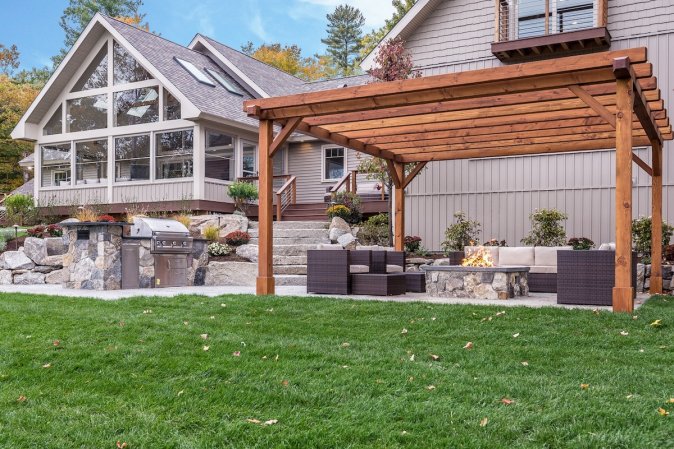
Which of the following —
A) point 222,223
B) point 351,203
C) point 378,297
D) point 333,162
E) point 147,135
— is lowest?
point 378,297

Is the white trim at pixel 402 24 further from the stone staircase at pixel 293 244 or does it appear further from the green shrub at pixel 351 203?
the stone staircase at pixel 293 244

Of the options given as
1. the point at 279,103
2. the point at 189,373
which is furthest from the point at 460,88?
the point at 189,373

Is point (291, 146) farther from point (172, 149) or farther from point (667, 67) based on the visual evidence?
point (667, 67)

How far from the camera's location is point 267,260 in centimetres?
892

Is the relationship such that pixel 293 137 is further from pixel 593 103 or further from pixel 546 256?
pixel 593 103

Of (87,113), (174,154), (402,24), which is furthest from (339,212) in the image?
(87,113)

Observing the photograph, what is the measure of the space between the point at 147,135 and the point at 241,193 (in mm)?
3255

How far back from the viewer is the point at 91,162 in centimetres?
1898

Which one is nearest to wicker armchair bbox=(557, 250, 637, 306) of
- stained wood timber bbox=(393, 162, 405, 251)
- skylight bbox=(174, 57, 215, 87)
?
stained wood timber bbox=(393, 162, 405, 251)

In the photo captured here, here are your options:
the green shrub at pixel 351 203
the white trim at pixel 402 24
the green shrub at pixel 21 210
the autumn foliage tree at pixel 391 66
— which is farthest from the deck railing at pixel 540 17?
the green shrub at pixel 21 210

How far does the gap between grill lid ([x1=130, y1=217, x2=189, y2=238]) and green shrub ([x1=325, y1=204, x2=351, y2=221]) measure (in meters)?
4.77

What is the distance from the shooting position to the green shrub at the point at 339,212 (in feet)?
49.5

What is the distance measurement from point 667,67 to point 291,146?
37.9ft

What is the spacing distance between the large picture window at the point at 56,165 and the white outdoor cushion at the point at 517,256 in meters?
13.6
